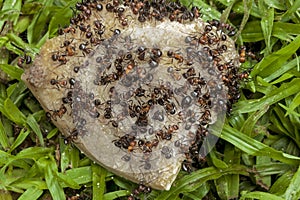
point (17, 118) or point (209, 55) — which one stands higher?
point (209, 55)

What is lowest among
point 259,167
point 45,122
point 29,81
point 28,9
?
point 259,167

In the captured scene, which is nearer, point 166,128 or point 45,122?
point 166,128

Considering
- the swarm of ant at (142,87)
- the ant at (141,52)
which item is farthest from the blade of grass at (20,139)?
the ant at (141,52)

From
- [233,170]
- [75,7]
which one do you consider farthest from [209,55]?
[75,7]

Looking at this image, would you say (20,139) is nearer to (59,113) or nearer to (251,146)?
(59,113)

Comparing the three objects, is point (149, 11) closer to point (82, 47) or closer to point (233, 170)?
point (82, 47)

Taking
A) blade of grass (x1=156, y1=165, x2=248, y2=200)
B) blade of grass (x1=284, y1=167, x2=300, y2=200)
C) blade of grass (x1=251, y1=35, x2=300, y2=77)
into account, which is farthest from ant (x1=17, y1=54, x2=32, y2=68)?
blade of grass (x1=284, y1=167, x2=300, y2=200)

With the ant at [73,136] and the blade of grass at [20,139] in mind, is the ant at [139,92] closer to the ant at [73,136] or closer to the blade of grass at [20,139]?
the ant at [73,136]
